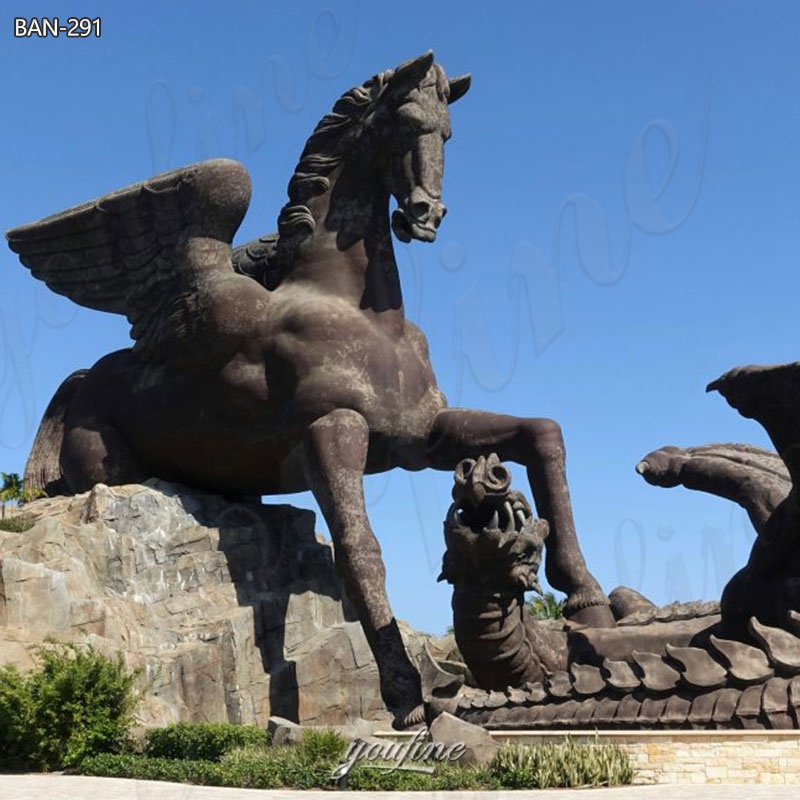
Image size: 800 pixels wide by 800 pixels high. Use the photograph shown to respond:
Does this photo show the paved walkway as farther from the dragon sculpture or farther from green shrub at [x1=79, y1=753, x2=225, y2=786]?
the dragon sculpture

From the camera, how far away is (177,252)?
44.9 feet

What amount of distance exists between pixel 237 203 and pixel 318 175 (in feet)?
2.85

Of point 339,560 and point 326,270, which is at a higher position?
point 326,270

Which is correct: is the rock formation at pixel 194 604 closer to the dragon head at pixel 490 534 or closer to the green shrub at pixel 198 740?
the green shrub at pixel 198 740

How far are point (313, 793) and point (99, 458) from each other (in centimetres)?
638

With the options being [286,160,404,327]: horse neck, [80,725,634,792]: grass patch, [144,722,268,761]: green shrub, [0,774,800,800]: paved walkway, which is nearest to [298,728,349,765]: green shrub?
[80,725,634,792]: grass patch

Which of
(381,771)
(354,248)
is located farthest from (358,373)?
(381,771)

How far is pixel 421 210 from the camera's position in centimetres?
1293

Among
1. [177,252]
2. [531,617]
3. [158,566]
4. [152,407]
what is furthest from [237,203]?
[531,617]

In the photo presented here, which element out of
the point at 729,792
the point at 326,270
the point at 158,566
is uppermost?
the point at 326,270

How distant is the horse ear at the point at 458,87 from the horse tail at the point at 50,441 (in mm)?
5308

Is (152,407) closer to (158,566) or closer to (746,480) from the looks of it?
(158,566)

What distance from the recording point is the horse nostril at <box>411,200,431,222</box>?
12914mm

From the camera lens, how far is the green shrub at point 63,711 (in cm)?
1062
